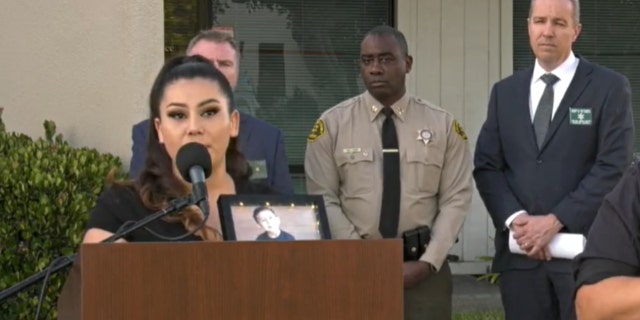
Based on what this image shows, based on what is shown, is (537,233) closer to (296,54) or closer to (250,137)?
(250,137)

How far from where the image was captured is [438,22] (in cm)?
904

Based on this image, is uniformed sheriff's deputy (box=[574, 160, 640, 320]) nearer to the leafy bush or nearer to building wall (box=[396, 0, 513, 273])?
the leafy bush

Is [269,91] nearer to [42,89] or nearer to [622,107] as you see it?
[42,89]

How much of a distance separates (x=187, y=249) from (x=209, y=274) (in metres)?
0.08

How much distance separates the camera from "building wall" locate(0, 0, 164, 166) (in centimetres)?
688

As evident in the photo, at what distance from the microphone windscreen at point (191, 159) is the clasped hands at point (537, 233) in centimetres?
268

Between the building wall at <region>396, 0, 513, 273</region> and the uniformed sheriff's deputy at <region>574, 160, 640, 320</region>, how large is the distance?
5998 millimetres

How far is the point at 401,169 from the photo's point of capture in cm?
558

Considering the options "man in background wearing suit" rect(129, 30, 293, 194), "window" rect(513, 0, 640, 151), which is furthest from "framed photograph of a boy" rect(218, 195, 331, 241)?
"window" rect(513, 0, 640, 151)

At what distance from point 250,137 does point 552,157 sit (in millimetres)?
1448

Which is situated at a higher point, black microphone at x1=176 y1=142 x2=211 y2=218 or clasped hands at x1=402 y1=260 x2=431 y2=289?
black microphone at x1=176 y1=142 x2=211 y2=218

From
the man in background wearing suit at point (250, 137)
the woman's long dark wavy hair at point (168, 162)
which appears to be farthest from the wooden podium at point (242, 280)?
the man in background wearing suit at point (250, 137)

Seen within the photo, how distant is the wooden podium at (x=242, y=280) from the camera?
8.55ft

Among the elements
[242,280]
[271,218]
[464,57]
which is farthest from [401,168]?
[464,57]
